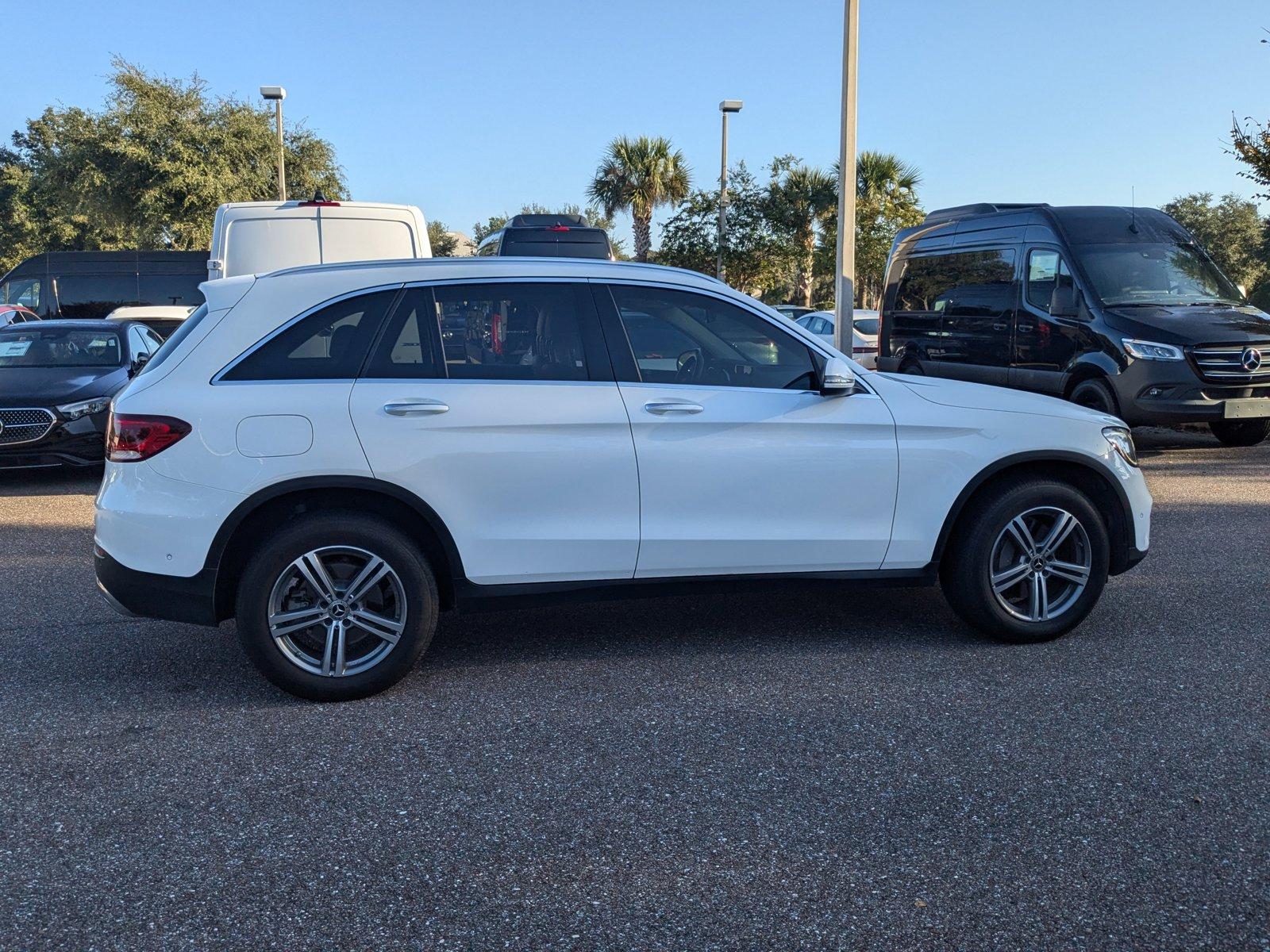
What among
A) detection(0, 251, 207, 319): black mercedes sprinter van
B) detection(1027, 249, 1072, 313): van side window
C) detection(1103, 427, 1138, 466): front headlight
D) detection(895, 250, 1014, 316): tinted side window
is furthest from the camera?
detection(0, 251, 207, 319): black mercedes sprinter van

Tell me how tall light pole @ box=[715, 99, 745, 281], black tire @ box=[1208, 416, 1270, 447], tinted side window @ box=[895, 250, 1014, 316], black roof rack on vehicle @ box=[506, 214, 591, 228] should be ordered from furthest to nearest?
tall light pole @ box=[715, 99, 745, 281], black roof rack on vehicle @ box=[506, 214, 591, 228], tinted side window @ box=[895, 250, 1014, 316], black tire @ box=[1208, 416, 1270, 447]

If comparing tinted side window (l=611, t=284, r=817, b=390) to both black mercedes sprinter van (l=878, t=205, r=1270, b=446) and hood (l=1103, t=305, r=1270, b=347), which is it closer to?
black mercedes sprinter van (l=878, t=205, r=1270, b=446)

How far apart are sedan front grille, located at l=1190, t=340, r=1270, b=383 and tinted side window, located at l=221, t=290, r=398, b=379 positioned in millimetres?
8374

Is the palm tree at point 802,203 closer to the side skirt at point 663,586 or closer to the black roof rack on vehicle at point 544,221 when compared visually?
the black roof rack on vehicle at point 544,221

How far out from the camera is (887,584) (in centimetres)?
513

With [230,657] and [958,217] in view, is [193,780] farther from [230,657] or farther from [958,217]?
[958,217]

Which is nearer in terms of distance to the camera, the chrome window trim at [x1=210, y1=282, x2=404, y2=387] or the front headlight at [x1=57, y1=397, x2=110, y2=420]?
the chrome window trim at [x1=210, y1=282, x2=404, y2=387]

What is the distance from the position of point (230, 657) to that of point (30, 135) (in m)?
63.8

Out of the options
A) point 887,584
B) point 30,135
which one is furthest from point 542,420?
point 30,135

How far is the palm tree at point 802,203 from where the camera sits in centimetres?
3173

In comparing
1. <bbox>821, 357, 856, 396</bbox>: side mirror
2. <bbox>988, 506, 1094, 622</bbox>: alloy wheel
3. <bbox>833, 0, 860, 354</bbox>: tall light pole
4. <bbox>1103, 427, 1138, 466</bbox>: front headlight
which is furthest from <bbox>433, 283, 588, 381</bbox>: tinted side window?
<bbox>833, 0, 860, 354</bbox>: tall light pole

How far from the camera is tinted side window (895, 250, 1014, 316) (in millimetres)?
12188

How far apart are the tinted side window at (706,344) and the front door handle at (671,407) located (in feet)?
0.41

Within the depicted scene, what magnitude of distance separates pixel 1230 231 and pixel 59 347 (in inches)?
1895
